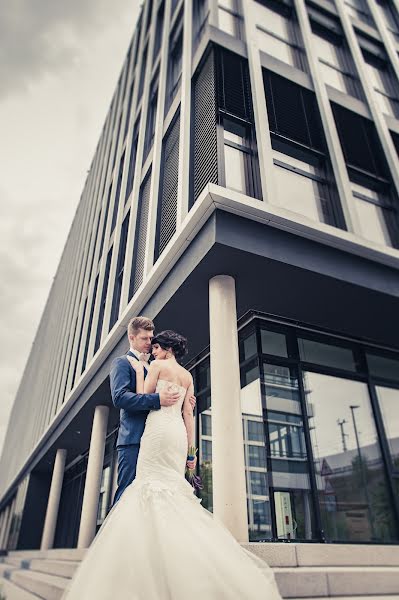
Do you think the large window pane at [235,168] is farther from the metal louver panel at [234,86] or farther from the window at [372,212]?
the window at [372,212]

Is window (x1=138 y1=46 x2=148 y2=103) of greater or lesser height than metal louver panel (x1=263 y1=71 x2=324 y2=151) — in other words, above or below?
above

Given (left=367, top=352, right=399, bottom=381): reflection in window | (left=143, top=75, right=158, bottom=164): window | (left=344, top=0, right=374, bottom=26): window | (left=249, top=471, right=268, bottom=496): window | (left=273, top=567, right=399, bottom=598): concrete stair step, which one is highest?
(left=344, top=0, right=374, bottom=26): window

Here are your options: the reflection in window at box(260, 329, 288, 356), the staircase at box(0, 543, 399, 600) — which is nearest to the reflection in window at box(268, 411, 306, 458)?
the reflection in window at box(260, 329, 288, 356)

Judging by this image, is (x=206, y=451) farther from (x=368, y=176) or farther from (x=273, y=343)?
(x=368, y=176)

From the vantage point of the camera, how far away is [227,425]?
579 cm

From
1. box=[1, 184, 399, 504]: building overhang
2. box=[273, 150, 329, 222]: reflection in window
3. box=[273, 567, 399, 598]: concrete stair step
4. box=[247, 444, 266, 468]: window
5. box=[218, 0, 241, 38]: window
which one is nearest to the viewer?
box=[273, 567, 399, 598]: concrete stair step

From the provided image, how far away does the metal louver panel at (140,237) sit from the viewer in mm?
11164

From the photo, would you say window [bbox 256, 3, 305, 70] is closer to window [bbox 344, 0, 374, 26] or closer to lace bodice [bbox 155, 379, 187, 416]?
window [bbox 344, 0, 374, 26]

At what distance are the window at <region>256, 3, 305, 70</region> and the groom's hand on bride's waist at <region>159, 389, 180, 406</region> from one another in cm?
976

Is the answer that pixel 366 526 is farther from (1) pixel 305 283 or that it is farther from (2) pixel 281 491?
(1) pixel 305 283

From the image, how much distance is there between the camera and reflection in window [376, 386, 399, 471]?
8400 mm

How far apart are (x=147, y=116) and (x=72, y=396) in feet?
33.5

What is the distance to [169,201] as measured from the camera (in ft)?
31.4

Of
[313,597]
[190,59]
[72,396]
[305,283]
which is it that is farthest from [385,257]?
[72,396]
